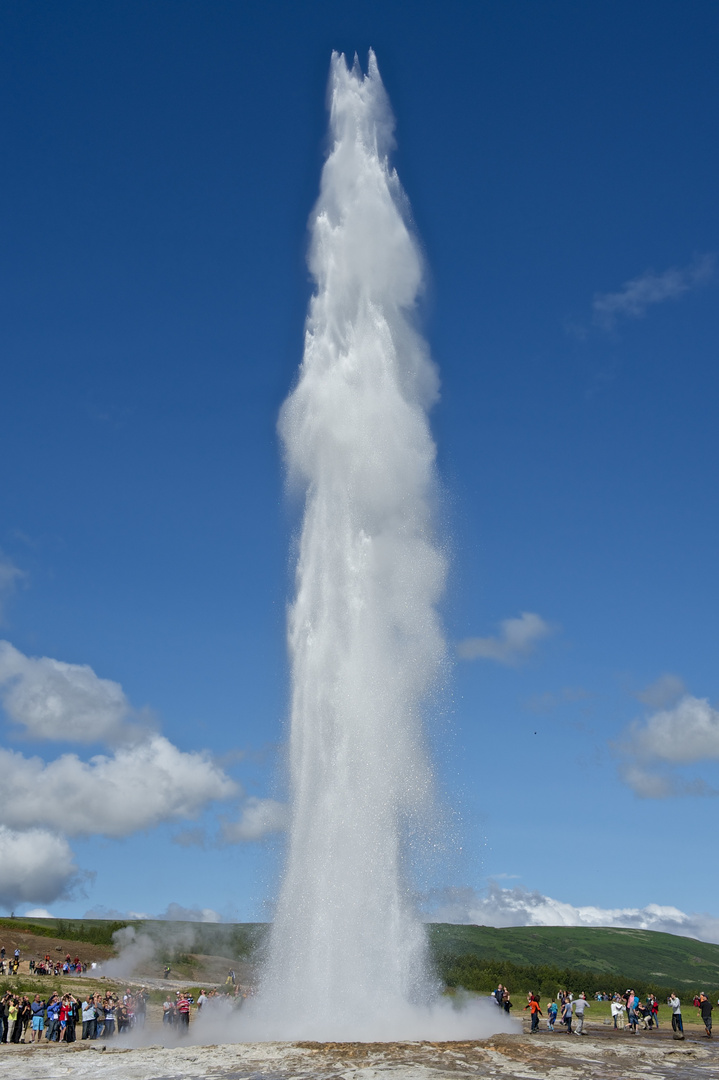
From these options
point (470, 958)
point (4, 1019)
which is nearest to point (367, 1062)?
point (4, 1019)

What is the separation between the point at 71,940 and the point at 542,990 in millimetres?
41485

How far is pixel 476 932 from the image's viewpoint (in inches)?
7441

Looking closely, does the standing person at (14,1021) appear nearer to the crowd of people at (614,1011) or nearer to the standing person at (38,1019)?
the standing person at (38,1019)

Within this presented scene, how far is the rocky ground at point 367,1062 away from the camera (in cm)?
1948

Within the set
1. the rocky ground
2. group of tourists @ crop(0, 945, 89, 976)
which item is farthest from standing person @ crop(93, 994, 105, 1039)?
group of tourists @ crop(0, 945, 89, 976)

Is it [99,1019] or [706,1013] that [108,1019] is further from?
[706,1013]

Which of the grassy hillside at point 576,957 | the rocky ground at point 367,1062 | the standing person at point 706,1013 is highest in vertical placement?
the rocky ground at point 367,1062

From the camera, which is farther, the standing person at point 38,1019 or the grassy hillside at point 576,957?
the grassy hillside at point 576,957

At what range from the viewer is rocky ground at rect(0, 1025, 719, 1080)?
1948 centimetres

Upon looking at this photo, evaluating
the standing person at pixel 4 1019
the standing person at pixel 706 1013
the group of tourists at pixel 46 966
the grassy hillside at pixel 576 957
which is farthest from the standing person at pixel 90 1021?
the grassy hillside at pixel 576 957

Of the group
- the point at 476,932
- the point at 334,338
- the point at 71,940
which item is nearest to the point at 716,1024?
the point at 334,338

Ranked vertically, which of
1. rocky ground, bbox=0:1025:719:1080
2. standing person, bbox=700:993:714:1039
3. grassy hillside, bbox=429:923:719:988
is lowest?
grassy hillside, bbox=429:923:719:988

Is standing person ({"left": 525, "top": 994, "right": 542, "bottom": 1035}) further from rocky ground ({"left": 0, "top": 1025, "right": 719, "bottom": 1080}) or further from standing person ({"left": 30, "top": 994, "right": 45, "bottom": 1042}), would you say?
standing person ({"left": 30, "top": 994, "right": 45, "bottom": 1042})

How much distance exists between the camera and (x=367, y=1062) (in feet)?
65.2
